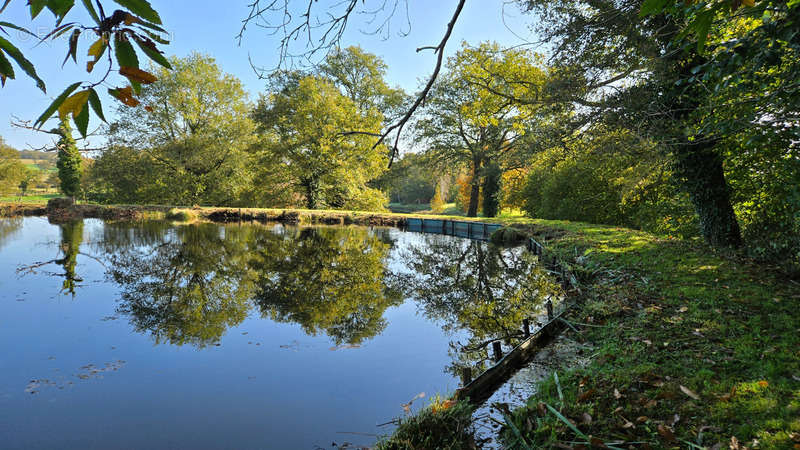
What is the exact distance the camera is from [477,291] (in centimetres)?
816

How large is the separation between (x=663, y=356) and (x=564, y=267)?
15.5ft

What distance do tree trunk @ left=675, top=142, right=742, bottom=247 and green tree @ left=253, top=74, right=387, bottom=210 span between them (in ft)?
64.0

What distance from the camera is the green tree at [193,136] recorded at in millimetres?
28422

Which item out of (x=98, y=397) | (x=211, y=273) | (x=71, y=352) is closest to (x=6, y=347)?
(x=71, y=352)

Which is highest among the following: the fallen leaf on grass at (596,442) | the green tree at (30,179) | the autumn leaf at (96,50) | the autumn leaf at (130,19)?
the green tree at (30,179)

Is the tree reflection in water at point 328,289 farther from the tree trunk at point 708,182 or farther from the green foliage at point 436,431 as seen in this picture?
the tree trunk at point 708,182

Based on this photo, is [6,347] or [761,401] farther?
[6,347]

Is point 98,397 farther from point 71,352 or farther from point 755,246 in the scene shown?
point 755,246

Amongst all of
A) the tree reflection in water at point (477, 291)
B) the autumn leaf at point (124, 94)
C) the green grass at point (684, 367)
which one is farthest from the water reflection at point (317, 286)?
the autumn leaf at point (124, 94)

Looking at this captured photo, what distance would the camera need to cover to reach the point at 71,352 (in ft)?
16.1

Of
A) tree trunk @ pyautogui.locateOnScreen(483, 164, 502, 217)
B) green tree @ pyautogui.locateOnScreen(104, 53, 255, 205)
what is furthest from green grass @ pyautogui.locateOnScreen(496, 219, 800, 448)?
green tree @ pyautogui.locateOnScreen(104, 53, 255, 205)

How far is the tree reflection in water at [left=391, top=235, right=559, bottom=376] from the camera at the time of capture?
546cm

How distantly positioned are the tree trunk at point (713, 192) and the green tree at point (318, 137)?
19511 millimetres

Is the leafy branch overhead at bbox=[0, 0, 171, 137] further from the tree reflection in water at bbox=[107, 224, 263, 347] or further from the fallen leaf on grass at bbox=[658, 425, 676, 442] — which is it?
the tree reflection in water at bbox=[107, 224, 263, 347]
